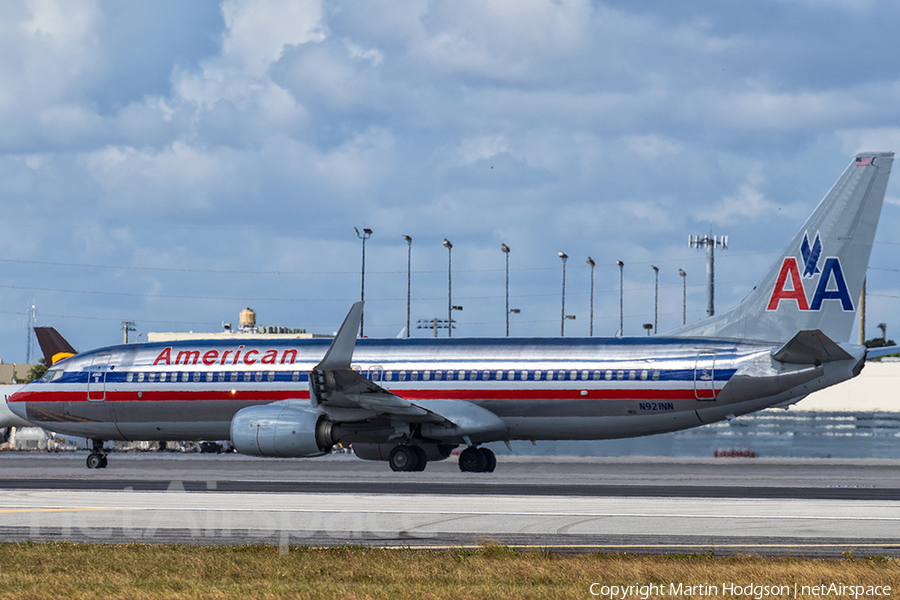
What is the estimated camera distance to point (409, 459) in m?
36.3

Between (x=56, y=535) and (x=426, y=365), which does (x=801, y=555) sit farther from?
(x=426, y=365)

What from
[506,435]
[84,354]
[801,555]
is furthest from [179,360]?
[801,555]

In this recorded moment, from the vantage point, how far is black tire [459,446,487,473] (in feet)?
123

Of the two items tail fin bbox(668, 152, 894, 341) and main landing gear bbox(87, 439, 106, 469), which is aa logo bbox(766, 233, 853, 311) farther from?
main landing gear bbox(87, 439, 106, 469)

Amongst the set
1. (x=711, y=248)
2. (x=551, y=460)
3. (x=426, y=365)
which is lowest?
(x=551, y=460)

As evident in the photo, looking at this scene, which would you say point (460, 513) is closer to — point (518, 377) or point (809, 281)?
point (518, 377)

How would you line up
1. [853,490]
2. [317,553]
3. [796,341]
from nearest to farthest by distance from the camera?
[317,553] → [853,490] → [796,341]

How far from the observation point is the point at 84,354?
41.9m

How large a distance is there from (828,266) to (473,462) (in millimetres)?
13200

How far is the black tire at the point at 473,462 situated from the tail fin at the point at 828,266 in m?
9.57

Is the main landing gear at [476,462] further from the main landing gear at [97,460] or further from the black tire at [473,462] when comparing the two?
the main landing gear at [97,460]

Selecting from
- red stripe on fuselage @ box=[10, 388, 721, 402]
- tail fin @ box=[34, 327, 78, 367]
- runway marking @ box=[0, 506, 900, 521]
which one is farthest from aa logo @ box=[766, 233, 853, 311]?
tail fin @ box=[34, 327, 78, 367]

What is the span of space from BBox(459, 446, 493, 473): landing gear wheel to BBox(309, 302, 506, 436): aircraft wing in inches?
73.2

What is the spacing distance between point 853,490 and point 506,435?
1172cm
